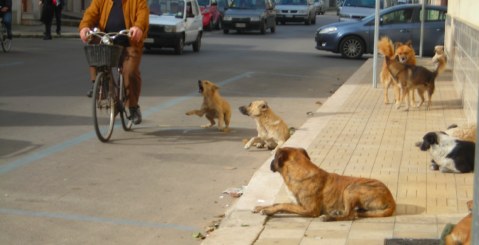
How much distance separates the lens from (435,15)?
92.3 feet

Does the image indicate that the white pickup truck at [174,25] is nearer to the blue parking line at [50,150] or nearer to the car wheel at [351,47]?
the car wheel at [351,47]

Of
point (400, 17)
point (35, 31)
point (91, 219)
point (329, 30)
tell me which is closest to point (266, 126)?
point (91, 219)

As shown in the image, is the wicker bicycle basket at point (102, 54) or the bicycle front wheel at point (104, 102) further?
the bicycle front wheel at point (104, 102)

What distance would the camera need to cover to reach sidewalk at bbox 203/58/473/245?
697 cm

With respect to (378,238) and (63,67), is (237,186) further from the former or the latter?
(63,67)

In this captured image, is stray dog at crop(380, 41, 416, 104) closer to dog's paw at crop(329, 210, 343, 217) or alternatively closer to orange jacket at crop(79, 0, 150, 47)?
orange jacket at crop(79, 0, 150, 47)

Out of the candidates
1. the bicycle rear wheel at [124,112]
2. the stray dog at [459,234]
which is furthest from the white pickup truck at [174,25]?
the stray dog at [459,234]

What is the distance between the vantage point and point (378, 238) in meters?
6.77

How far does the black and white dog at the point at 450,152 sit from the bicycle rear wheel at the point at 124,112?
434 centimetres

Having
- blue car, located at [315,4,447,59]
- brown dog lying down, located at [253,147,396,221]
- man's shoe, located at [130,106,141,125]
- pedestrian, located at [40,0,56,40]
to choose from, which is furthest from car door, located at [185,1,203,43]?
brown dog lying down, located at [253,147,396,221]

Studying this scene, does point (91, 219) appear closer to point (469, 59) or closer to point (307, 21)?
point (469, 59)

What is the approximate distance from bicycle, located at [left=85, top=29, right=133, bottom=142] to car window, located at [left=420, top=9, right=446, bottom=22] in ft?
56.1

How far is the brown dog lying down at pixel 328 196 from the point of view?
743 centimetres

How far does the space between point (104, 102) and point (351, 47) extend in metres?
17.6
